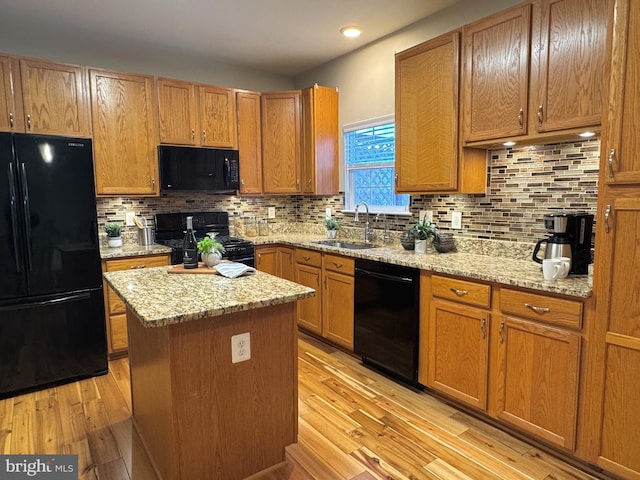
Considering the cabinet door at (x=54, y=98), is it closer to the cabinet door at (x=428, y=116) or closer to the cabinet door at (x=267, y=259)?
the cabinet door at (x=267, y=259)

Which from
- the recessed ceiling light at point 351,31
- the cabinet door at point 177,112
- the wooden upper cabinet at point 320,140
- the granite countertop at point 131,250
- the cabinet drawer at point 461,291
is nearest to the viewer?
the cabinet drawer at point 461,291

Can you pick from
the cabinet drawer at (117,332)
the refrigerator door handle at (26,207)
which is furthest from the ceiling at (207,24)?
the cabinet drawer at (117,332)

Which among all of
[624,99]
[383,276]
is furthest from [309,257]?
[624,99]

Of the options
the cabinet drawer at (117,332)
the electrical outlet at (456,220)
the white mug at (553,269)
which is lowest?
the cabinet drawer at (117,332)

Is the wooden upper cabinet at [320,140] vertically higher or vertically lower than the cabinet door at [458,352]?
higher

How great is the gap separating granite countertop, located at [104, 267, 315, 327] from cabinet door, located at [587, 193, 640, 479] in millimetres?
1324

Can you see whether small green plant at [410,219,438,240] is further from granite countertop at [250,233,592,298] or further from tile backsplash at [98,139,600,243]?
tile backsplash at [98,139,600,243]

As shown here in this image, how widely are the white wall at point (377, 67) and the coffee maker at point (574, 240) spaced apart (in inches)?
59.9

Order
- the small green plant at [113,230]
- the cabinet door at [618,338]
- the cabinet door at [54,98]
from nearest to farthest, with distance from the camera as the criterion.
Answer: the cabinet door at [618,338]
the cabinet door at [54,98]
the small green plant at [113,230]

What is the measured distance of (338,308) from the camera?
3391mm

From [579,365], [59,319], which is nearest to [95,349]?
[59,319]

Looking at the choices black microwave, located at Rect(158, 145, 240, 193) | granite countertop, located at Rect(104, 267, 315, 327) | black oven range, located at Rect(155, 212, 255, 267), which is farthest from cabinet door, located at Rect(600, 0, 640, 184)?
black microwave, located at Rect(158, 145, 240, 193)

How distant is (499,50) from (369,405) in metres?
2.33

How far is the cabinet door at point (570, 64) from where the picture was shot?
197 cm
